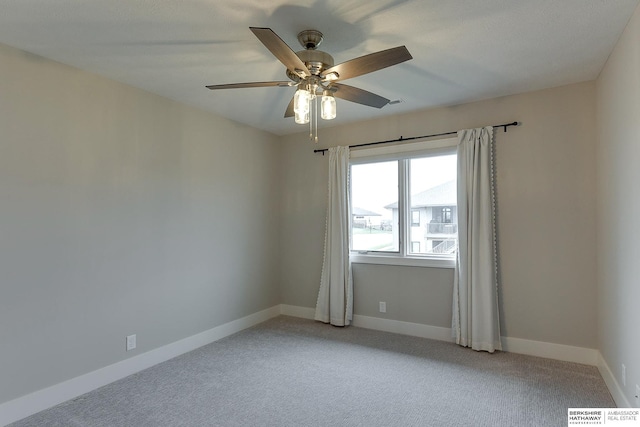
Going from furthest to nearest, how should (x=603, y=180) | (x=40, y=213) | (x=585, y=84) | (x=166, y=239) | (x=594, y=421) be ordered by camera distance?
(x=166, y=239) → (x=585, y=84) → (x=603, y=180) → (x=40, y=213) → (x=594, y=421)

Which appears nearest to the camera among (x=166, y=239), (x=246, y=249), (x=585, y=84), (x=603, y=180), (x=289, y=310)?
(x=603, y=180)

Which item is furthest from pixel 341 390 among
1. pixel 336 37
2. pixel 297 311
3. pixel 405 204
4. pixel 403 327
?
pixel 336 37

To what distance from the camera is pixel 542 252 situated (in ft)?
11.1

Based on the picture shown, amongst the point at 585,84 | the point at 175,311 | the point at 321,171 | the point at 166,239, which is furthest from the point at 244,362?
the point at 585,84

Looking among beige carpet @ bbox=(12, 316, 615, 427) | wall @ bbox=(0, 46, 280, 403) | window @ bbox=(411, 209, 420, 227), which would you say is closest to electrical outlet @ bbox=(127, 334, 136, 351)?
wall @ bbox=(0, 46, 280, 403)

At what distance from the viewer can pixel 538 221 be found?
3398mm

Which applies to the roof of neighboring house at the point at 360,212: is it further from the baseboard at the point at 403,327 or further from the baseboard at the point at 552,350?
the baseboard at the point at 552,350

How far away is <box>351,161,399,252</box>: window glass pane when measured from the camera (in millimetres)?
4301

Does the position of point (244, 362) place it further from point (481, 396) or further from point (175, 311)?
point (481, 396)

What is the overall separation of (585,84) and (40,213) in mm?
4675

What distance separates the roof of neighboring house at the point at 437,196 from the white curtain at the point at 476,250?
0.20 meters

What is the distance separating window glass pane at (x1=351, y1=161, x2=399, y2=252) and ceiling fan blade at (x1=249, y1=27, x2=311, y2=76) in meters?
2.39

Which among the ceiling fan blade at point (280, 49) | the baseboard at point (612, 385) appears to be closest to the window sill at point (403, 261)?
the baseboard at point (612, 385)

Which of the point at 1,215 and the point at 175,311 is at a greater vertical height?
the point at 1,215
